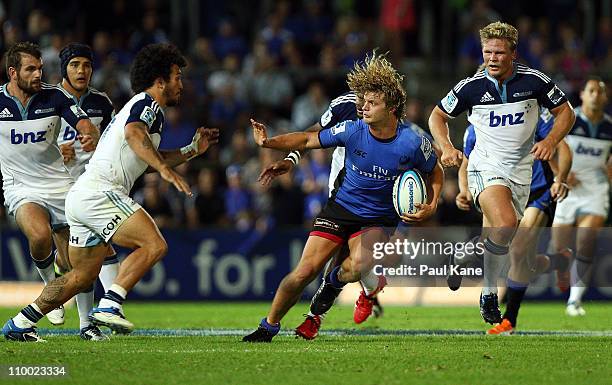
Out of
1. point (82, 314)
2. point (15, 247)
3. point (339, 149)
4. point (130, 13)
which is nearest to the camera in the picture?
point (82, 314)

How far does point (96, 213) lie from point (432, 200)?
2996 mm

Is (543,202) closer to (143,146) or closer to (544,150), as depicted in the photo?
(544,150)

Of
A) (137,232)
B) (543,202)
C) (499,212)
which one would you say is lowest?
(543,202)

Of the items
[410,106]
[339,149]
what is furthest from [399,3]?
[339,149]

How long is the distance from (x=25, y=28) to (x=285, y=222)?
Result: 6.45 metres

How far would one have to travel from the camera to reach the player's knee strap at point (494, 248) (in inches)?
467

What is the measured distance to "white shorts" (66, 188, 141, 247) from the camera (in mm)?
10188

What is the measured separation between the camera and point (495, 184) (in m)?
11.8

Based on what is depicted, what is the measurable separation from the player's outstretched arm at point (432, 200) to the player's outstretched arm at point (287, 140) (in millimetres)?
1042

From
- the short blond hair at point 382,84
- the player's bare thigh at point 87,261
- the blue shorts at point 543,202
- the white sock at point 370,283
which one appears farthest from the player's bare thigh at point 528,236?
the player's bare thigh at point 87,261

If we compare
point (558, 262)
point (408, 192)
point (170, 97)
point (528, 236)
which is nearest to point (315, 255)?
point (408, 192)

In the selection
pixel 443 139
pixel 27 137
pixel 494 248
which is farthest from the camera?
pixel 494 248

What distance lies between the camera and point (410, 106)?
1973 centimetres

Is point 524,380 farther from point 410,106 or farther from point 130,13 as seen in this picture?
point 130,13
